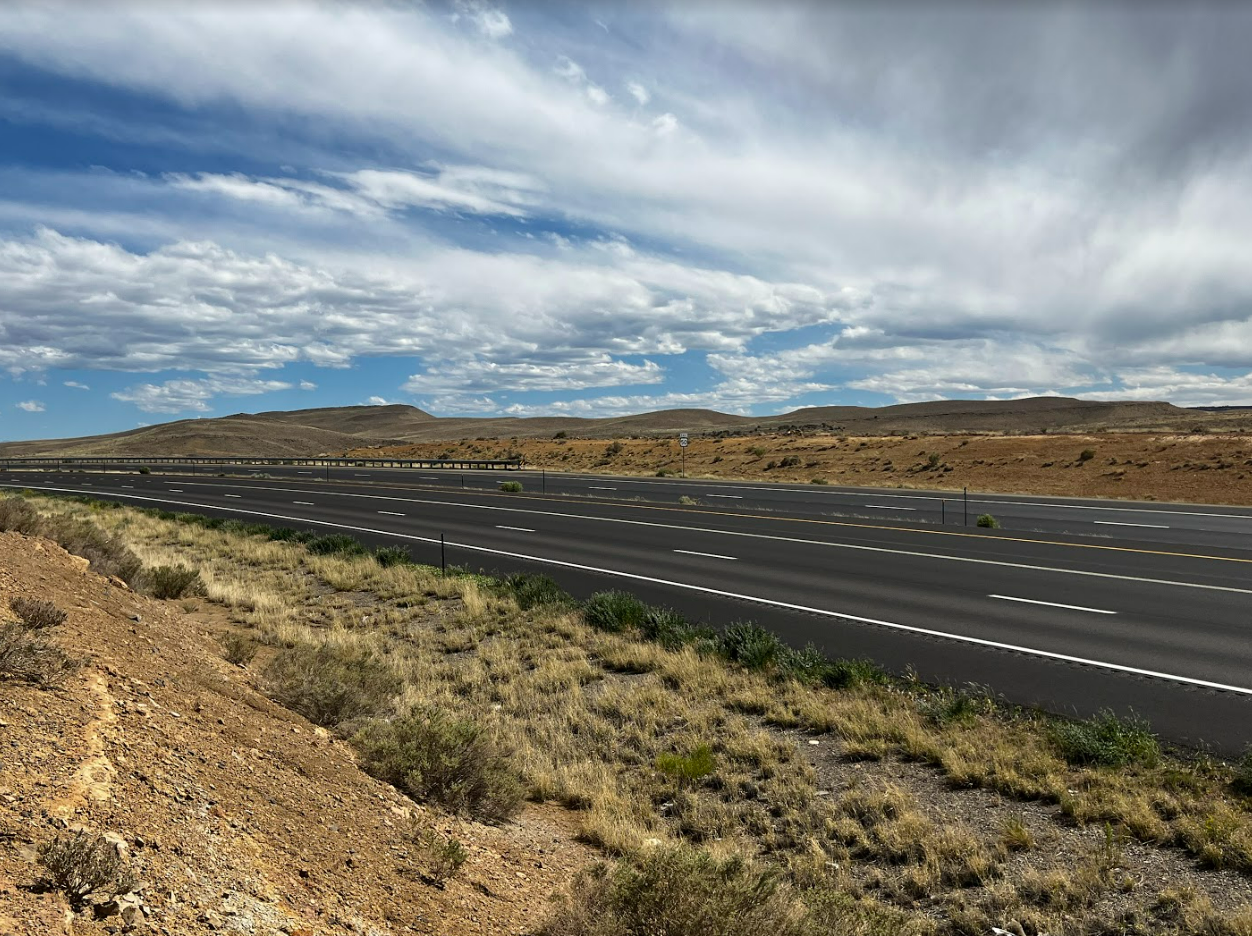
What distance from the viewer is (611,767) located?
25.3ft

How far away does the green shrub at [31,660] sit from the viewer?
4.78 meters

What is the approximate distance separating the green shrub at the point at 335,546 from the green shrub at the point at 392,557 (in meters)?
0.79

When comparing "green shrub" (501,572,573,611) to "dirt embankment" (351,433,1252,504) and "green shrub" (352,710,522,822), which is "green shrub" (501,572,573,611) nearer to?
"green shrub" (352,710,522,822)

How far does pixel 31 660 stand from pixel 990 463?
179 feet

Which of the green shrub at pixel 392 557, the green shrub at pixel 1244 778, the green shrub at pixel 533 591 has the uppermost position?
the green shrub at pixel 392 557

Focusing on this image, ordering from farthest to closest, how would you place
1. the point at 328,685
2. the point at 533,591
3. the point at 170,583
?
the point at 533,591 < the point at 170,583 < the point at 328,685

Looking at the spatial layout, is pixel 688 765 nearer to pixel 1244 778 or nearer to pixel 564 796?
pixel 564 796

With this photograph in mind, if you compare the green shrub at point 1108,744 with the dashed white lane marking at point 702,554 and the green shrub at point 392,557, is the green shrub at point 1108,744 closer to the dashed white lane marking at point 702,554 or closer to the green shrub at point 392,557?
the dashed white lane marking at point 702,554

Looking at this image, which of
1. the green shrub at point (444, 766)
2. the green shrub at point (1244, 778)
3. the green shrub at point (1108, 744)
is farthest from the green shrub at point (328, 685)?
the green shrub at point (1244, 778)

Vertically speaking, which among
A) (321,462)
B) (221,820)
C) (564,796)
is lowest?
(564,796)

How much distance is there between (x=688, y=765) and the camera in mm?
7484

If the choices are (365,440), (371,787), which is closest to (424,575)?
(371,787)

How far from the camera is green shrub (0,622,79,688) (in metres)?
4.78

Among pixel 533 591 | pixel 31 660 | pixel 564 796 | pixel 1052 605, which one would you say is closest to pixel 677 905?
pixel 564 796
